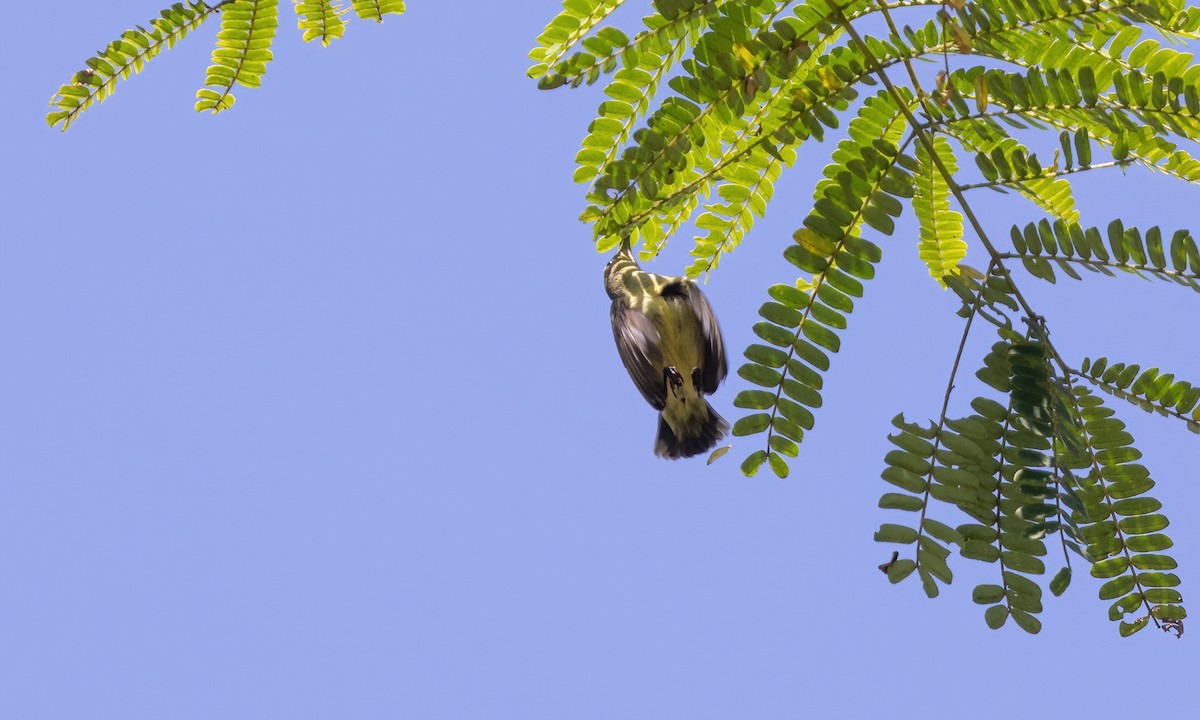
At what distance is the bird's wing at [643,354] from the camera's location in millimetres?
4516

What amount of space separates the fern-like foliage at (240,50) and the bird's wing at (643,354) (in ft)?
5.46

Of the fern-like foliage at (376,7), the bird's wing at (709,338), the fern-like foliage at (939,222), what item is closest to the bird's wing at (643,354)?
the bird's wing at (709,338)

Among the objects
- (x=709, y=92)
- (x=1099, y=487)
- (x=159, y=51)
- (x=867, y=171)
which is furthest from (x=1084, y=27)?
(x=159, y=51)

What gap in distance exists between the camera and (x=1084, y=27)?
257 cm

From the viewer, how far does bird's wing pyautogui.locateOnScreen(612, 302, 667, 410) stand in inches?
178

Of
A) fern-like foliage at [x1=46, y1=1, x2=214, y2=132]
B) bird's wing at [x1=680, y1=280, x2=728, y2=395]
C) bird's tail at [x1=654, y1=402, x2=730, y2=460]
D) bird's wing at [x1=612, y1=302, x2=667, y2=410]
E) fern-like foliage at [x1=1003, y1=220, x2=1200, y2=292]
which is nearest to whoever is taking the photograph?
fern-like foliage at [x1=1003, y1=220, x2=1200, y2=292]

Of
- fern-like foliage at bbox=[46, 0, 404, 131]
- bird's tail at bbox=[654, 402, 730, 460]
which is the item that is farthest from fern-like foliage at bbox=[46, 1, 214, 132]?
bird's tail at bbox=[654, 402, 730, 460]

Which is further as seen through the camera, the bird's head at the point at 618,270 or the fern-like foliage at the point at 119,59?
the bird's head at the point at 618,270

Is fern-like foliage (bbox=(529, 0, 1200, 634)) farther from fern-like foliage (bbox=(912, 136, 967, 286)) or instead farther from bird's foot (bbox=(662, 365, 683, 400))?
bird's foot (bbox=(662, 365, 683, 400))

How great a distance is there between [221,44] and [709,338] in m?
1.92

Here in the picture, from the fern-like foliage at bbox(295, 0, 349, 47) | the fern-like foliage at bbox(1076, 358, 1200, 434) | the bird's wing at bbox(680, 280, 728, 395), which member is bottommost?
the fern-like foliage at bbox(1076, 358, 1200, 434)

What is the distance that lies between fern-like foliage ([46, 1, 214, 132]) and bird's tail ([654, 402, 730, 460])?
226 cm

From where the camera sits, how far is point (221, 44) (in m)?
3.48

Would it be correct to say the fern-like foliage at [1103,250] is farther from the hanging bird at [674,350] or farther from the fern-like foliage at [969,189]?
the hanging bird at [674,350]
